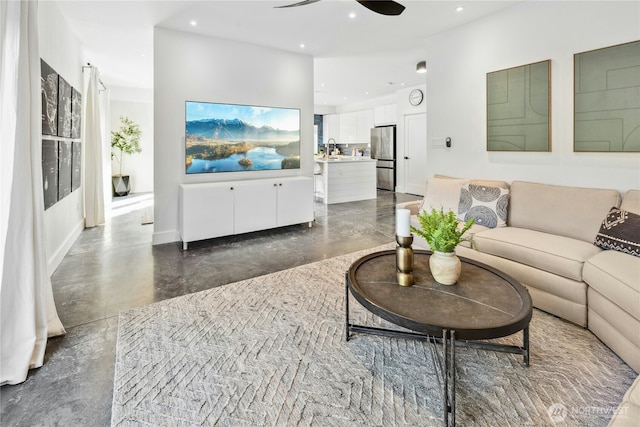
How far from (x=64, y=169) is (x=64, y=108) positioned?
0.68 meters

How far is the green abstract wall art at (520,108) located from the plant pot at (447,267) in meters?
2.22

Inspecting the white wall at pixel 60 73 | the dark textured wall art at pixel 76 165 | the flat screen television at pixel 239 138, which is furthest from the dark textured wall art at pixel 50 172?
the flat screen television at pixel 239 138

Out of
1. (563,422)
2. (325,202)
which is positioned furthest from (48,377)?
(325,202)

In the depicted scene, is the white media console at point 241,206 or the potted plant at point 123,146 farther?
the potted plant at point 123,146

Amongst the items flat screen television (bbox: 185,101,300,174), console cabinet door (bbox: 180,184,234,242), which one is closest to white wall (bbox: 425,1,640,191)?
flat screen television (bbox: 185,101,300,174)

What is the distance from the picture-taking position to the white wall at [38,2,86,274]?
322 centimetres

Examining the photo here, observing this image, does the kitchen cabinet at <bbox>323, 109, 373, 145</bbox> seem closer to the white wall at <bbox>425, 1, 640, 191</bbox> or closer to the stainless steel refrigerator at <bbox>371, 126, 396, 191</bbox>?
the stainless steel refrigerator at <bbox>371, 126, 396, 191</bbox>

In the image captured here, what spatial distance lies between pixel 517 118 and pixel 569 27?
2.84 ft

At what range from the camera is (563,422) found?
145cm

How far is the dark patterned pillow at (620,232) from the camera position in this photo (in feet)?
7.23

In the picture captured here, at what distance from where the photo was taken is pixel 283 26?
4.13m

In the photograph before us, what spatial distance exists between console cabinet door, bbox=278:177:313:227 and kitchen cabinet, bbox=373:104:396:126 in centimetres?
497

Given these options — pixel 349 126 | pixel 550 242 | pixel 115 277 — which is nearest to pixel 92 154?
pixel 115 277

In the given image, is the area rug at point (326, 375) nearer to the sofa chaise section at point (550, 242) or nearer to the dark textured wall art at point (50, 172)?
the sofa chaise section at point (550, 242)
